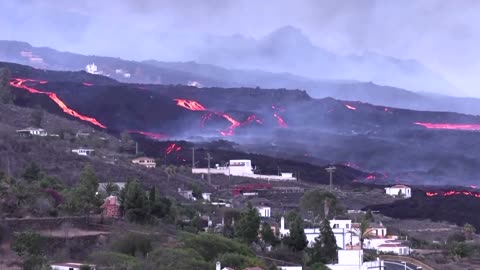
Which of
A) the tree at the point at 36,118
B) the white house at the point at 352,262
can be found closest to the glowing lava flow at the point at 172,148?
the tree at the point at 36,118

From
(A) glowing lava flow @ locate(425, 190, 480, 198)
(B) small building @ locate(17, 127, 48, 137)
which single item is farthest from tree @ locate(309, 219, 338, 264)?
(A) glowing lava flow @ locate(425, 190, 480, 198)

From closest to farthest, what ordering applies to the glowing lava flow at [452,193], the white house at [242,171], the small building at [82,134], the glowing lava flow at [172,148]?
1. the glowing lava flow at [452,193]
2. the white house at [242,171]
3. the small building at [82,134]
4. the glowing lava flow at [172,148]

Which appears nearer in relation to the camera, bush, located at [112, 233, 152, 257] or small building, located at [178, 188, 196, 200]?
bush, located at [112, 233, 152, 257]

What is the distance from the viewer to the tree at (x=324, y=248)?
51159mm

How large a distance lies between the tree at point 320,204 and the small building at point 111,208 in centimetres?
1578

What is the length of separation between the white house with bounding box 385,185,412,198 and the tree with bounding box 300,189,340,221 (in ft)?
82.3

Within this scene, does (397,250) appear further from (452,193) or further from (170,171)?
(452,193)

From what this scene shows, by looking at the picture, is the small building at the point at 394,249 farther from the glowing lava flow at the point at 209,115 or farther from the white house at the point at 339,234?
the glowing lava flow at the point at 209,115

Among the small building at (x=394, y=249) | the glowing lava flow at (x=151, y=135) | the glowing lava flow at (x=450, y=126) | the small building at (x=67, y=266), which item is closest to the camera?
the small building at (x=67, y=266)

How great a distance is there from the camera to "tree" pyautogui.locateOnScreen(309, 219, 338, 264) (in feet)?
168

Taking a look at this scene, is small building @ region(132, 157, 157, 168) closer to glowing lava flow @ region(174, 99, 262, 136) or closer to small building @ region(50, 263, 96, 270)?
small building @ region(50, 263, 96, 270)

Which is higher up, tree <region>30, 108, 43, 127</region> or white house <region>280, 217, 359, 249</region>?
tree <region>30, 108, 43, 127</region>

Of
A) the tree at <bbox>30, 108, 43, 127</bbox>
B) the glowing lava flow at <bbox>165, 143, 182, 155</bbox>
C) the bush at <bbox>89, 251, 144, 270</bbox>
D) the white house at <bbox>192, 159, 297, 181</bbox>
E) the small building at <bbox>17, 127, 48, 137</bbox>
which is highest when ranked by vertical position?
the tree at <bbox>30, 108, 43, 127</bbox>

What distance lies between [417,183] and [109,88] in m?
49.6
